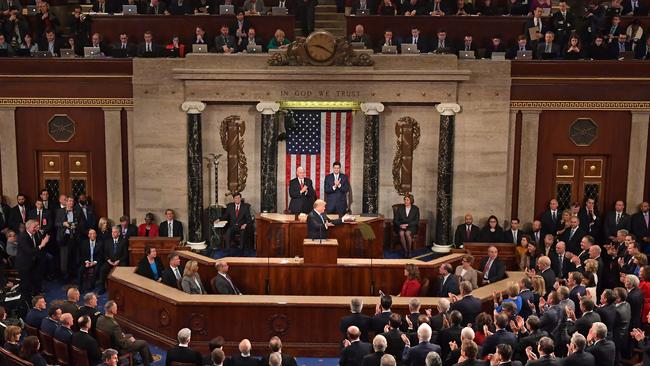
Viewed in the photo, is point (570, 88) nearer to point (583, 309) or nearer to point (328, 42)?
point (328, 42)

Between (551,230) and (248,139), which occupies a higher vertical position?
(248,139)

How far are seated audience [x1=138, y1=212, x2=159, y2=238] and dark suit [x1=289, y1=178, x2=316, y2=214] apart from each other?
295 cm

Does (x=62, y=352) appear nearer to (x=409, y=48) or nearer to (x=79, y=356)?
(x=79, y=356)

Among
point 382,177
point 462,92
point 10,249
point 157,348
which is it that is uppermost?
point 462,92

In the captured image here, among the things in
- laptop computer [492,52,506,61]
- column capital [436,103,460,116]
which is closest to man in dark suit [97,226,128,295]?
column capital [436,103,460,116]

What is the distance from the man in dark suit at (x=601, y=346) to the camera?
11180mm

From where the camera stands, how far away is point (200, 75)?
19.4 metres

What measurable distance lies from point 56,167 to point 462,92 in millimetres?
9419

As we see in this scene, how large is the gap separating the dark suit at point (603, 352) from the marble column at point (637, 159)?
9.52 metres

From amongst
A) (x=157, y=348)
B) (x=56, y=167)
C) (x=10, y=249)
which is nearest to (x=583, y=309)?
(x=157, y=348)

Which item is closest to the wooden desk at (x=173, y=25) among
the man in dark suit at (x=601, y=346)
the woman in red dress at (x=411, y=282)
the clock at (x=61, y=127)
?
the clock at (x=61, y=127)

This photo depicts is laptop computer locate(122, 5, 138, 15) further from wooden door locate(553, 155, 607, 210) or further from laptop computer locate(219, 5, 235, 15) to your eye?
wooden door locate(553, 155, 607, 210)

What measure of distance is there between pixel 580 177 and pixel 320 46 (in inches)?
262

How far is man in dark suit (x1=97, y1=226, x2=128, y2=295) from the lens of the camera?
18078 mm
